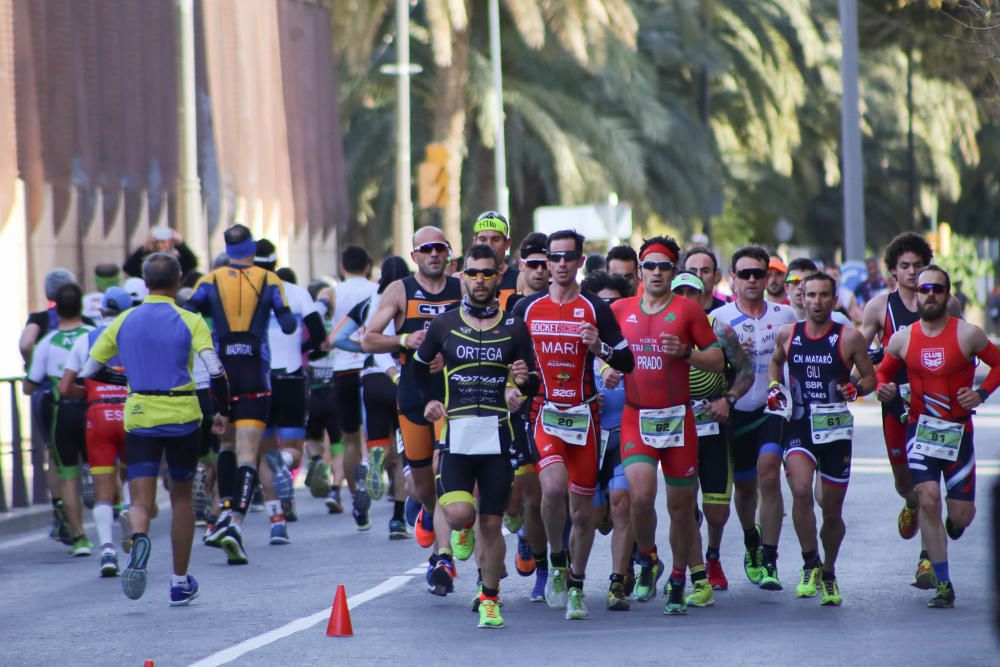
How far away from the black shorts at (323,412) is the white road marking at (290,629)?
469 cm

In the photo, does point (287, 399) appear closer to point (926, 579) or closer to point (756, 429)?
point (756, 429)

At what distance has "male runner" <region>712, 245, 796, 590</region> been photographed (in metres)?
10.7

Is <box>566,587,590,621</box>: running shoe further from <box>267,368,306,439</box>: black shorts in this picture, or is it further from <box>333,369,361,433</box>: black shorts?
<box>333,369,361,433</box>: black shorts

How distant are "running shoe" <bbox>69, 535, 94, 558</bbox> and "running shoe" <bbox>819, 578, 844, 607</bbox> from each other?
5461mm

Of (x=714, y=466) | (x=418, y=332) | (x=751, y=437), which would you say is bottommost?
(x=714, y=466)

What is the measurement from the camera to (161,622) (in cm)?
993

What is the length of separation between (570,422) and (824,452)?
1424 millimetres

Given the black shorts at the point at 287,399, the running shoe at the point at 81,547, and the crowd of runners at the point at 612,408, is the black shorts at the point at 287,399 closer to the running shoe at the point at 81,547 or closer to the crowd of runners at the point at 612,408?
the running shoe at the point at 81,547

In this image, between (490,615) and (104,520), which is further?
(104,520)

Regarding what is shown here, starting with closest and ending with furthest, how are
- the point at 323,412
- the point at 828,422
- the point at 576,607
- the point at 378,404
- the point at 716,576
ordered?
the point at 576,607
the point at 828,422
the point at 716,576
the point at 378,404
the point at 323,412

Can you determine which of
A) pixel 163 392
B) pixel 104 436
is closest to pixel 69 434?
pixel 104 436

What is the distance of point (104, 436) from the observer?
12.3 meters

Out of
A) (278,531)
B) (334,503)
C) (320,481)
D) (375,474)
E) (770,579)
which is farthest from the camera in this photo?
(334,503)

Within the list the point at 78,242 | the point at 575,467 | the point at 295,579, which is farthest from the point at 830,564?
the point at 78,242
